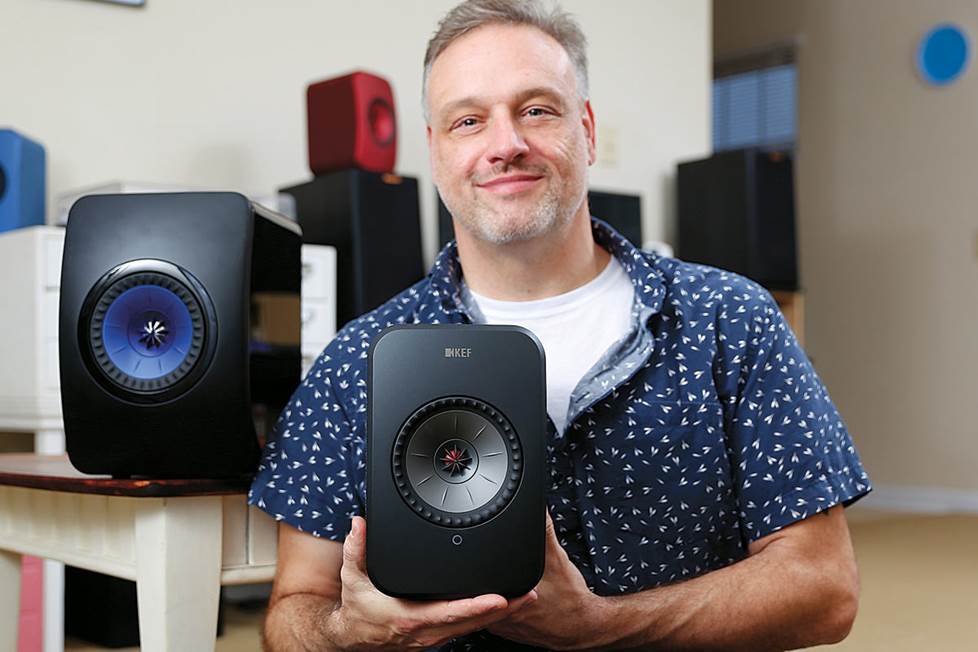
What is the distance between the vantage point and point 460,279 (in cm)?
127

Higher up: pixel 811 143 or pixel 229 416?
pixel 811 143

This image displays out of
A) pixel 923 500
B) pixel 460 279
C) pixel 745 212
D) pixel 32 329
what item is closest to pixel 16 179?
pixel 32 329

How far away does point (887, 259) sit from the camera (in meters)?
5.04

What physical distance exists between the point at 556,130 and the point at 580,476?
37cm

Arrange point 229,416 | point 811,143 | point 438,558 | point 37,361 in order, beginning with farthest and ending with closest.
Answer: point 811,143, point 37,361, point 229,416, point 438,558

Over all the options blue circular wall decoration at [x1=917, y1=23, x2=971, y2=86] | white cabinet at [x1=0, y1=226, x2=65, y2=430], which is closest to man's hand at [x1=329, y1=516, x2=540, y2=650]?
white cabinet at [x1=0, y1=226, x2=65, y2=430]

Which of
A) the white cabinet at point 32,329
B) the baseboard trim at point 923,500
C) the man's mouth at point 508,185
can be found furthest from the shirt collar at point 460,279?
the baseboard trim at point 923,500

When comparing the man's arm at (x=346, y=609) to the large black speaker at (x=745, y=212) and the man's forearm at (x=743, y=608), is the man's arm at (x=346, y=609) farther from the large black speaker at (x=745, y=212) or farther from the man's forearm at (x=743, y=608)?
the large black speaker at (x=745, y=212)

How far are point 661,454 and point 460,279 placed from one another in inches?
12.2

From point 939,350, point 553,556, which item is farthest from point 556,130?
point 939,350

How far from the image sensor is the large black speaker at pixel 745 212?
143 inches

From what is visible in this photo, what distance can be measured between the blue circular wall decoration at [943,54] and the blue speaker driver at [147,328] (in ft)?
14.7

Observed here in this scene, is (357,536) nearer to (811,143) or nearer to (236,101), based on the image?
(236,101)

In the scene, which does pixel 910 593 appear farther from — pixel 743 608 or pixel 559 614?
pixel 559 614
